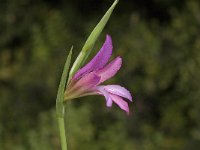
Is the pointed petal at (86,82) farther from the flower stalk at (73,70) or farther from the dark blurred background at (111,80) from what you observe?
the dark blurred background at (111,80)

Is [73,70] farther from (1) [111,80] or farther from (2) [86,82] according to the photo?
(1) [111,80]

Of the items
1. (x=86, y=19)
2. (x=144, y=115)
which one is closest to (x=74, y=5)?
(x=86, y=19)

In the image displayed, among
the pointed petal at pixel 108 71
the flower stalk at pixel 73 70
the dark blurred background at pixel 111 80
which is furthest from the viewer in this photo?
the dark blurred background at pixel 111 80

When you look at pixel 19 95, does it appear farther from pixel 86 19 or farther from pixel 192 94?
pixel 192 94

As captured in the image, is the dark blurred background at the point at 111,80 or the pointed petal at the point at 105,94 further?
the dark blurred background at the point at 111,80

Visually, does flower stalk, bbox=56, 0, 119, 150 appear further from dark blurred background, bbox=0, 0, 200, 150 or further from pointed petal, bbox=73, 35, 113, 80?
dark blurred background, bbox=0, 0, 200, 150

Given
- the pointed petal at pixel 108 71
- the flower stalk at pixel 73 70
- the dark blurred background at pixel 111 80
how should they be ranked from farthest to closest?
the dark blurred background at pixel 111 80 → the pointed petal at pixel 108 71 → the flower stalk at pixel 73 70

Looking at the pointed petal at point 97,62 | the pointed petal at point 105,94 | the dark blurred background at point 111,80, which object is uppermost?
the pointed petal at point 97,62

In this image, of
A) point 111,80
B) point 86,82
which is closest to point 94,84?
point 86,82

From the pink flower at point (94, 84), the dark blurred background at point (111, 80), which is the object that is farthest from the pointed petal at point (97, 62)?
the dark blurred background at point (111, 80)
